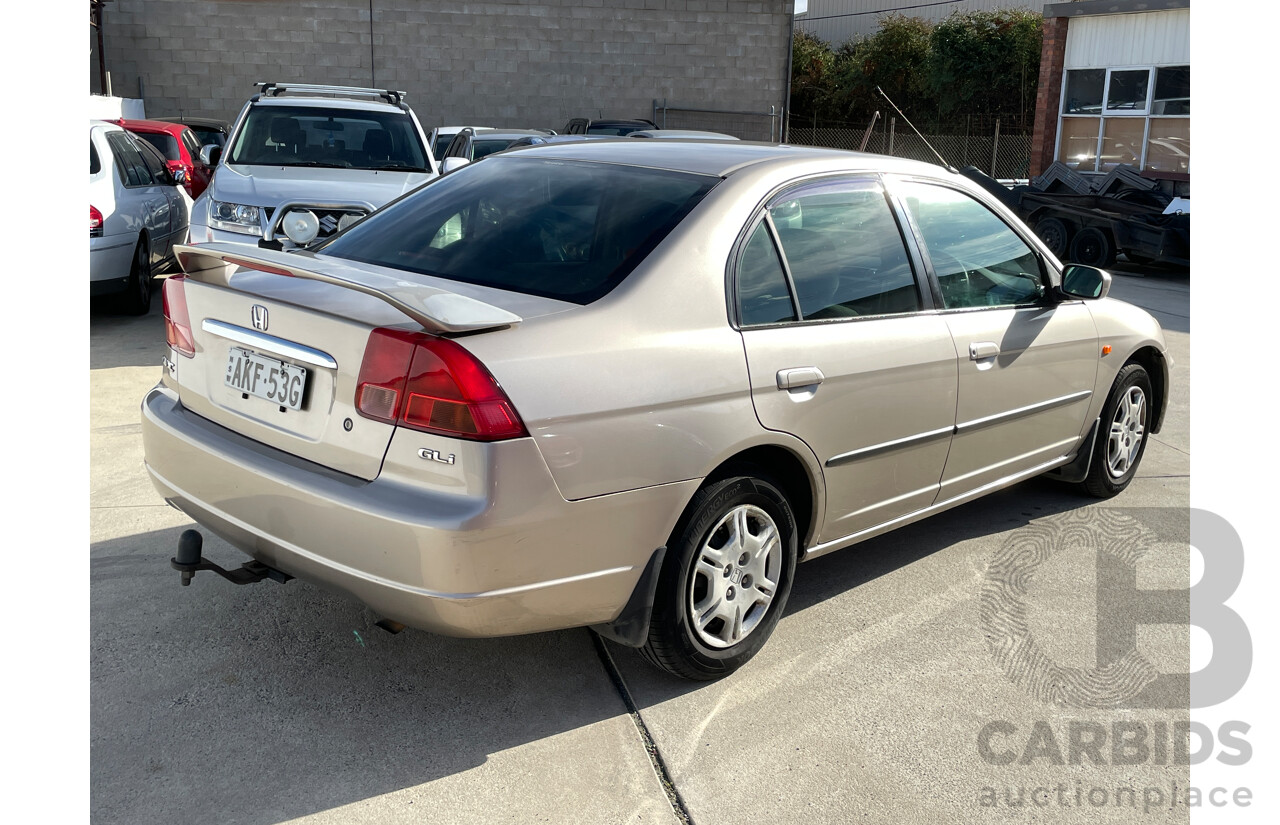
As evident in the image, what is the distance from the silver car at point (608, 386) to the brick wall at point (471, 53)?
68.5 feet

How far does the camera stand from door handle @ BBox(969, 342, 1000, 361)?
402cm

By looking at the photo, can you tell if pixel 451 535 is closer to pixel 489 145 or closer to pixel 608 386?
pixel 608 386

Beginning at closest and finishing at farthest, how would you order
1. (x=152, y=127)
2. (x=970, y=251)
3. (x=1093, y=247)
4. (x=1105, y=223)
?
(x=970, y=251)
(x=152, y=127)
(x=1105, y=223)
(x=1093, y=247)

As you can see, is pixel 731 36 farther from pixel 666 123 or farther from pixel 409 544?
pixel 409 544

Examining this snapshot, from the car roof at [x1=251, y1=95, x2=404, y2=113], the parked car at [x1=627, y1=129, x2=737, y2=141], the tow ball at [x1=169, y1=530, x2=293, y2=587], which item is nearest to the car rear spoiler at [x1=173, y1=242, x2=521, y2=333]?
the tow ball at [x1=169, y1=530, x2=293, y2=587]

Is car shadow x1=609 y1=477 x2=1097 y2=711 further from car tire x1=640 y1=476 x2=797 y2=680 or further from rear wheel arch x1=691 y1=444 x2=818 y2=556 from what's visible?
rear wheel arch x1=691 y1=444 x2=818 y2=556

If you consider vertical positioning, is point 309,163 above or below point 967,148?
below

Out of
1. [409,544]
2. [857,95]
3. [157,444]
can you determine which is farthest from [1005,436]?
[857,95]

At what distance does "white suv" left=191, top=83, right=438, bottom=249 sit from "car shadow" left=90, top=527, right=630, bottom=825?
154 inches

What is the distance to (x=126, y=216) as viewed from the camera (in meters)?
8.72

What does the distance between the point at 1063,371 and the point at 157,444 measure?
3.49 meters

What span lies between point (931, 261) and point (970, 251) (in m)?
0.34

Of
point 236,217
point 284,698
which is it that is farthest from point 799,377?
point 236,217

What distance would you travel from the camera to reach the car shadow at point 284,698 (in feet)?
9.20
